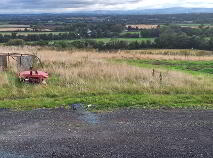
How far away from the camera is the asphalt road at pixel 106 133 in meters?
6.33

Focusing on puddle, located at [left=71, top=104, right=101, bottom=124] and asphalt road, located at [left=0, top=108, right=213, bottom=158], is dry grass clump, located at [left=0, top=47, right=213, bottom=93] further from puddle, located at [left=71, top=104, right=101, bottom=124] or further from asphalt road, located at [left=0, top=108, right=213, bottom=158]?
asphalt road, located at [left=0, top=108, right=213, bottom=158]

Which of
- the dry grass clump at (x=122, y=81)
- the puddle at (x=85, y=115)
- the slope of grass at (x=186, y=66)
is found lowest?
the slope of grass at (x=186, y=66)

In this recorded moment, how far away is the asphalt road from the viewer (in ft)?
20.8

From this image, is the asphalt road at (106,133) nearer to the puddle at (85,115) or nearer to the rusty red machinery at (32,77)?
the puddle at (85,115)

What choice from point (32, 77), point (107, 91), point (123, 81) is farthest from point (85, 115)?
point (123, 81)

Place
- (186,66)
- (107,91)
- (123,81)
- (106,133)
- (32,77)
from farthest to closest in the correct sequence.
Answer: (186,66), (123,81), (32,77), (107,91), (106,133)

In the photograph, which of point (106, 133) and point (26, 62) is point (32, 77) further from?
point (106, 133)

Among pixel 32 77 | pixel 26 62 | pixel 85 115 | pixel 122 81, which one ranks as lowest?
pixel 85 115

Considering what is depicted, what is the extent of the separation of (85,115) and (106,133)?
163 centimetres

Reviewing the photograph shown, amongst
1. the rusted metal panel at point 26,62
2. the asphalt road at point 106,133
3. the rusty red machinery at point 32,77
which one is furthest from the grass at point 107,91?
the rusted metal panel at point 26,62

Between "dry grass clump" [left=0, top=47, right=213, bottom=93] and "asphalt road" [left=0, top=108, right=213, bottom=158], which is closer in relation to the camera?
"asphalt road" [left=0, top=108, right=213, bottom=158]

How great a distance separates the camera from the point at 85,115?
350 inches

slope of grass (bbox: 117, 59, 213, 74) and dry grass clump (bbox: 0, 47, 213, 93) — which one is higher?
dry grass clump (bbox: 0, 47, 213, 93)

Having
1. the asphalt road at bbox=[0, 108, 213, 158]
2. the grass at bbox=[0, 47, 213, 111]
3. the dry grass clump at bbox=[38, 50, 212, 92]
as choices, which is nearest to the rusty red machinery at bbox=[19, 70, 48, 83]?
the grass at bbox=[0, 47, 213, 111]
